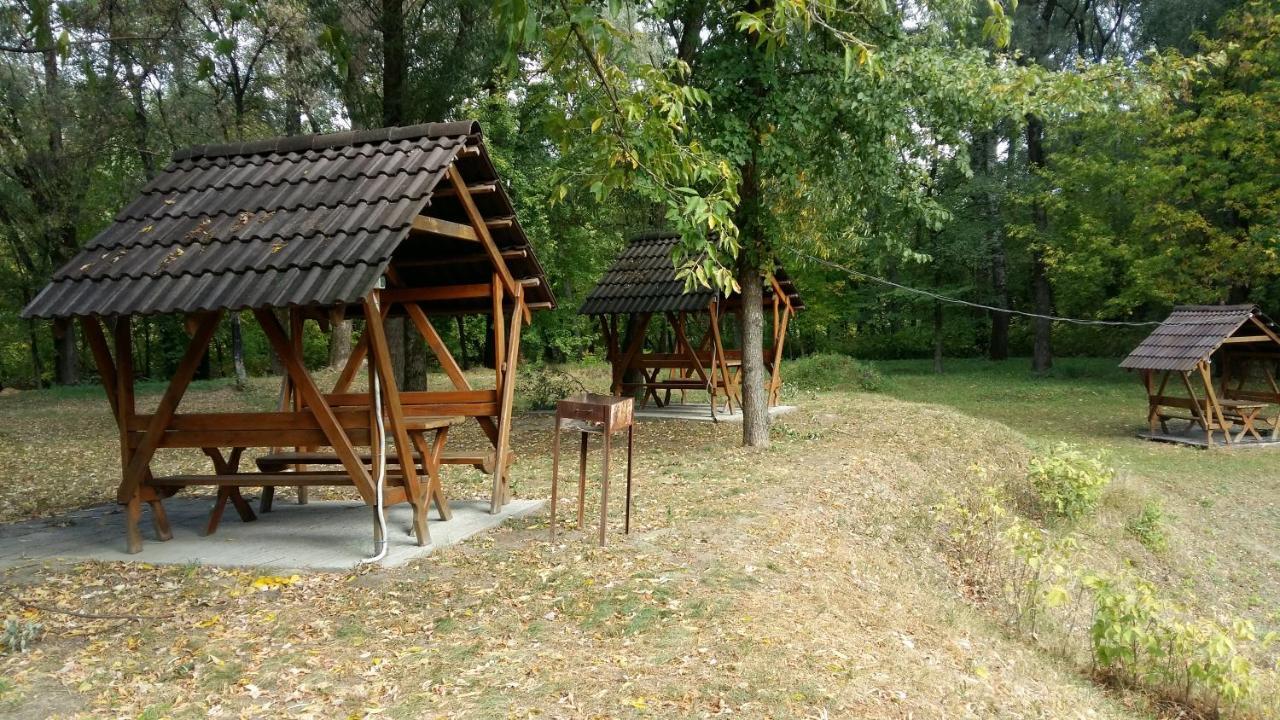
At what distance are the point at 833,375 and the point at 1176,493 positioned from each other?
12011 mm

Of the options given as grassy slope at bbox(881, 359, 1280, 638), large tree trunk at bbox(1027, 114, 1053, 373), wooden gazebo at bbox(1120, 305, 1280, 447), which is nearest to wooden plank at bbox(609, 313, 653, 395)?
grassy slope at bbox(881, 359, 1280, 638)

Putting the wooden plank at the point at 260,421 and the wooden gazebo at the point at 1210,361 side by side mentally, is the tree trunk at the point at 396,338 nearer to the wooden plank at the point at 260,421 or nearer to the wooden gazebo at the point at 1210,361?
the wooden plank at the point at 260,421

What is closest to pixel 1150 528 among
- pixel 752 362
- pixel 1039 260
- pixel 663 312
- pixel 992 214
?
pixel 752 362

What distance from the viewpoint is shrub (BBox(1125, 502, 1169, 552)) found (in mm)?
9539

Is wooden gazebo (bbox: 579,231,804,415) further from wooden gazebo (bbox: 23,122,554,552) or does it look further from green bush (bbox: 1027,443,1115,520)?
wooden gazebo (bbox: 23,122,554,552)

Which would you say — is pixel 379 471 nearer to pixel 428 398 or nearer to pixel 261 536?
pixel 428 398

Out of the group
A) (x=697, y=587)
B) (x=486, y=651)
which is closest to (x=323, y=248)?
(x=486, y=651)

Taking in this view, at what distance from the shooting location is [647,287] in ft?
52.5

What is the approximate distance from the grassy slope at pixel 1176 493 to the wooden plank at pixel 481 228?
23.5 ft

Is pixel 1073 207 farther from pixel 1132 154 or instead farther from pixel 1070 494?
pixel 1070 494

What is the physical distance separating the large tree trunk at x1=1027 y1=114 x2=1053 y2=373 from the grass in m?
17.5

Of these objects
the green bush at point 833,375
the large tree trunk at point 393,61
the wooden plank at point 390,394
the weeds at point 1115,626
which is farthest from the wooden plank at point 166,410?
the green bush at point 833,375

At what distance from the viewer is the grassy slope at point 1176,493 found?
8.88 m

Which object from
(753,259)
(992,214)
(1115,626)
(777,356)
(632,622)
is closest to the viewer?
(632,622)
